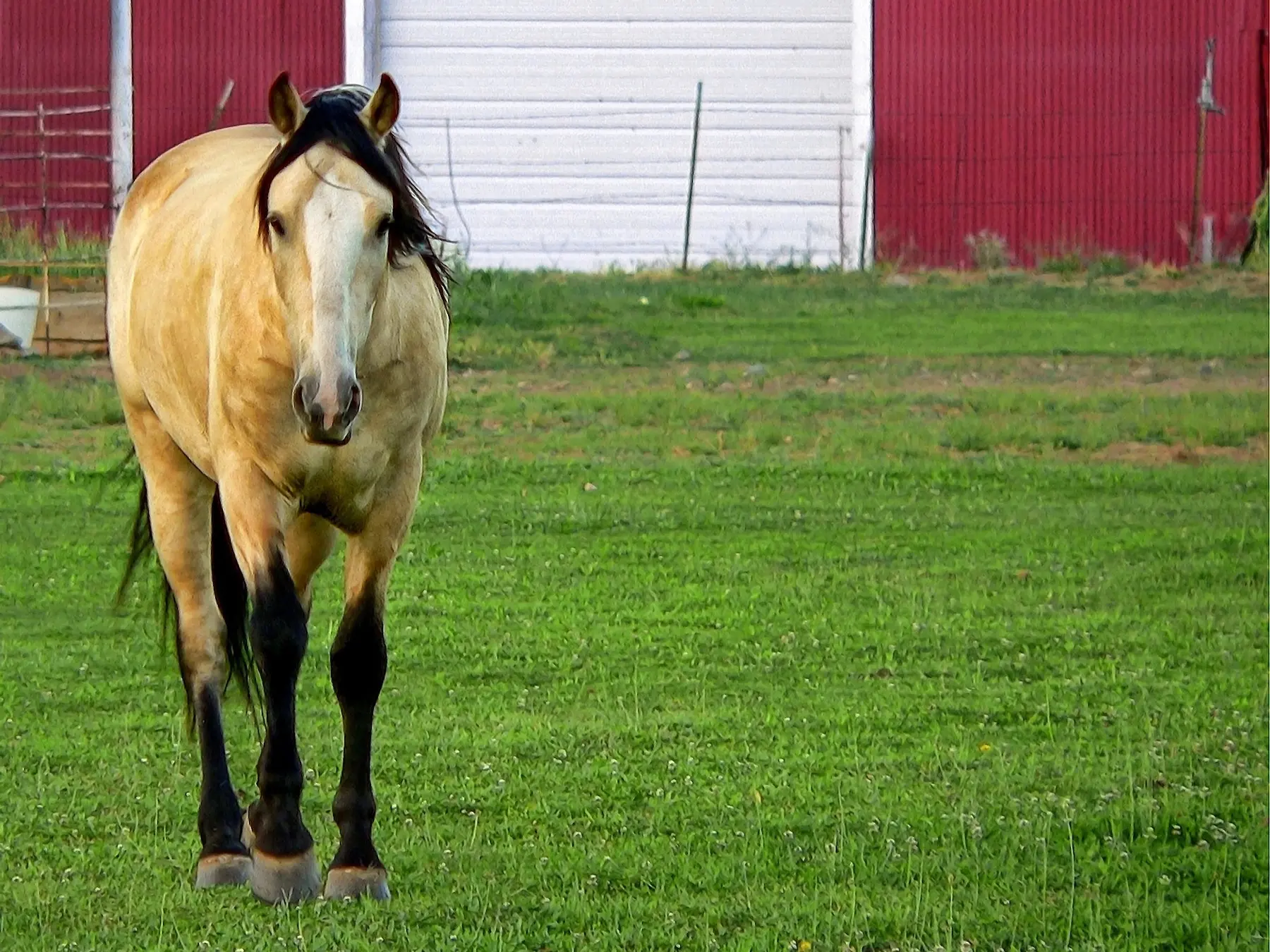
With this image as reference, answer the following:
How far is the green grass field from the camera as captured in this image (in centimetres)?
496

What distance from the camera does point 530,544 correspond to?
9.88m

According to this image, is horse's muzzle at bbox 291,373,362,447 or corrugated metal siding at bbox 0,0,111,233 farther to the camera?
corrugated metal siding at bbox 0,0,111,233

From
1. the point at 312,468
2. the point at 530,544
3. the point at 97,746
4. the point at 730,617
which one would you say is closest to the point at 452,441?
the point at 530,544

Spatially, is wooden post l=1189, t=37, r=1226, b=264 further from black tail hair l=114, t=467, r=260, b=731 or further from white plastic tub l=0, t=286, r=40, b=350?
black tail hair l=114, t=467, r=260, b=731

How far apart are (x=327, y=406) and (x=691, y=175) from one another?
19789 millimetres

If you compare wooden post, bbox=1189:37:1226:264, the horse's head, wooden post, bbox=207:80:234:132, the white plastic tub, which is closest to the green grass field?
the horse's head

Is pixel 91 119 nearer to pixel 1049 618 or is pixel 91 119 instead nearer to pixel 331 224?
pixel 1049 618

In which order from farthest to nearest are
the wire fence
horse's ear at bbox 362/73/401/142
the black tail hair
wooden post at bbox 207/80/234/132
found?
the wire fence
wooden post at bbox 207/80/234/132
the black tail hair
horse's ear at bbox 362/73/401/142

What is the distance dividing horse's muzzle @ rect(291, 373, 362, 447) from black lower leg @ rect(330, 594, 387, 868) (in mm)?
936

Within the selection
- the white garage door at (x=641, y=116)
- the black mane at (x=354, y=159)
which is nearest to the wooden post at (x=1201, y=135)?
the white garage door at (x=641, y=116)

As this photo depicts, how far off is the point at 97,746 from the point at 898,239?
18.8 meters

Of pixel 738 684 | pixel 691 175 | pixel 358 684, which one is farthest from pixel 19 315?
pixel 358 684

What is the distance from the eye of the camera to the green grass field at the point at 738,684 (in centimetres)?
496

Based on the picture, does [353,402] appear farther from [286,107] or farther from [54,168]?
[54,168]
